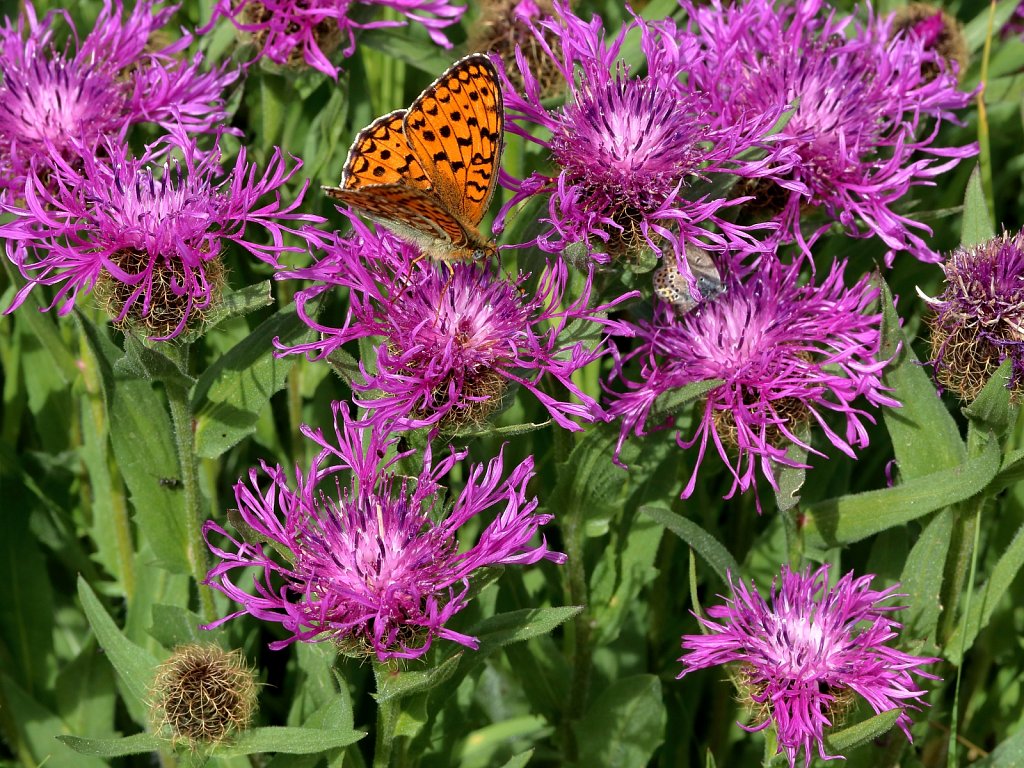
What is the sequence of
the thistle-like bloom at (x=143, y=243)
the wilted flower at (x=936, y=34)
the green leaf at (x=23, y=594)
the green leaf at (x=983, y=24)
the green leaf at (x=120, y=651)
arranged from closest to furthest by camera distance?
the thistle-like bloom at (x=143, y=243)
the green leaf at (x=120, y=651)
the green leaf at (x=23, y=594)
the wilted flower at (x=936, y=34)
the green leaf at (x=983, y=24)

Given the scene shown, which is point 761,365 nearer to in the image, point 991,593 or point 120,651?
point 991,593

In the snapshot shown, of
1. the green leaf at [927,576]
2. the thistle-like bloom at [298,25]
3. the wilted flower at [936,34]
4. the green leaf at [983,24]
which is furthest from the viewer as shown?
the green leaf at [983,24]

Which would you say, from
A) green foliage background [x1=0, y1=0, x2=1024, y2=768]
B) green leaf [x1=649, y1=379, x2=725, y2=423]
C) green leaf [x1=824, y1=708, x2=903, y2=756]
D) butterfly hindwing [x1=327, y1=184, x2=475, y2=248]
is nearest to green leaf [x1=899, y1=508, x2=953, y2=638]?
green foliage background [x1=0, y1=0, x2=1024, y2=768]

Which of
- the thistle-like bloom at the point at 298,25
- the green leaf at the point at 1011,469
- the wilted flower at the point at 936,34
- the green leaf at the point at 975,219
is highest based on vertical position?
the wilted flower at the point at 936,34

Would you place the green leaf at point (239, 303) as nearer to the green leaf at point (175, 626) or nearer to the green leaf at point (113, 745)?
the green leaf at point (175, 626)

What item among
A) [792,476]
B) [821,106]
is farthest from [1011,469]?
[821,106]

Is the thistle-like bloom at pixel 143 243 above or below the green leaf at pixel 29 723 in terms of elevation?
above

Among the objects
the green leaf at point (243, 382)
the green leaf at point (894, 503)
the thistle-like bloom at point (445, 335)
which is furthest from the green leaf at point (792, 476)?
the green leaf at point (243, 382)
